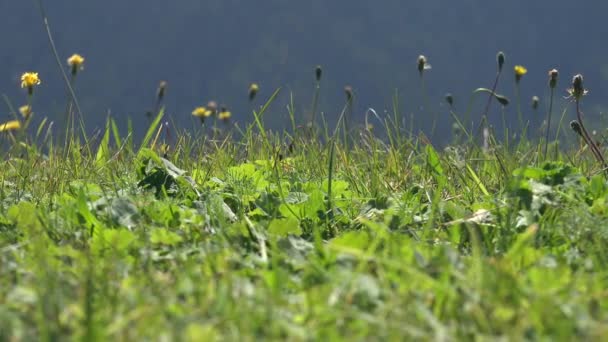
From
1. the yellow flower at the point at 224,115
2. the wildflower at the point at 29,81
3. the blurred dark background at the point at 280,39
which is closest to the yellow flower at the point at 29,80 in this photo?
the wildflower at the point at 29,81

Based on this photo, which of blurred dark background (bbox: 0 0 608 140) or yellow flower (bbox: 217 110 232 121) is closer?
yellow flower (bbox: 217 110 232 121)

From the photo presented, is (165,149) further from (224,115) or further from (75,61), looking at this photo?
(224,115)

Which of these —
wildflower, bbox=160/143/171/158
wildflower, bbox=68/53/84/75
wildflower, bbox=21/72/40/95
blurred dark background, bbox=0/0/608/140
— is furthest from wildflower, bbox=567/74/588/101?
blurred dark background, bbox=0/0/608/140

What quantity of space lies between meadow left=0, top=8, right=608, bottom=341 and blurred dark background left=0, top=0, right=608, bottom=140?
128033 mm

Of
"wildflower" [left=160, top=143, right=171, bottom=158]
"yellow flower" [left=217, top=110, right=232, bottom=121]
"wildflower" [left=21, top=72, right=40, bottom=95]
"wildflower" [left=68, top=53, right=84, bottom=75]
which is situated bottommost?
"yellow flower" [left=217, top=110, right=232, bottom=121]

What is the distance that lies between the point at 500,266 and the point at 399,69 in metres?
132

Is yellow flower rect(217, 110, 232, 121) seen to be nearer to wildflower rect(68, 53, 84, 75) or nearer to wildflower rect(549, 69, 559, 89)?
wildflower rect(68, 53, 84, 75)

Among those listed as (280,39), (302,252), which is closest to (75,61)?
(302,252)

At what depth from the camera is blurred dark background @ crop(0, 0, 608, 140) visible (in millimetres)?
136375

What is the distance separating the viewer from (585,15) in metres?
143

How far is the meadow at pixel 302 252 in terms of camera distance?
129 cm

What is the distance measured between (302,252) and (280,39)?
133m

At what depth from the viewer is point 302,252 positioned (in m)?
1.85

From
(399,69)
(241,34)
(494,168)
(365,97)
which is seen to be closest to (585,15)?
(399,69)
